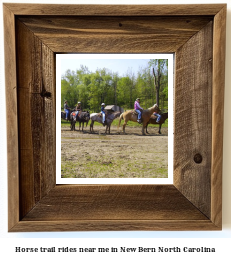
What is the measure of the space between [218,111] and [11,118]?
0.50 meters

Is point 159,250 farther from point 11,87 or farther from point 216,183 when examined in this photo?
point 11,87

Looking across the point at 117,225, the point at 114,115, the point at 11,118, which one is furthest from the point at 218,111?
the point at 11,118

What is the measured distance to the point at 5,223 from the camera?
0.66 meters

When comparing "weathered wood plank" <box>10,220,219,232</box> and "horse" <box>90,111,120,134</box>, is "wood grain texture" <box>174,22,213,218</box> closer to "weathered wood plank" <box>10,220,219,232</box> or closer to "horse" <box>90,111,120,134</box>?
"weathered wood plank" <box>10,220,219,232</box>

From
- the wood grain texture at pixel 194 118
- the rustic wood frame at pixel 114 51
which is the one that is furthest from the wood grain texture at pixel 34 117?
the wood grain texture at pixel 194 118

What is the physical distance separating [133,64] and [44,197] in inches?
15.9

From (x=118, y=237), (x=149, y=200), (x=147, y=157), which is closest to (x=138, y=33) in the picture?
(x=147, y=157)

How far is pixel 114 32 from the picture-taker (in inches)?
23.9

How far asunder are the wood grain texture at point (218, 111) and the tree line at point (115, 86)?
12cm

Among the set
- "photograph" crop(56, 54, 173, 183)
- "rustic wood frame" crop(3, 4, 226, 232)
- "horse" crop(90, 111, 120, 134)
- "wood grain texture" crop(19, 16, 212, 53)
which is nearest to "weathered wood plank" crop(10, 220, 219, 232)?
"rustic wood frame" crop(3, 4, 226, 232)

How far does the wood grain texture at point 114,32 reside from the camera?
23.8 inches

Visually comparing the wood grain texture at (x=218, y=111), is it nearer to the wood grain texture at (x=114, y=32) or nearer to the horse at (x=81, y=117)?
the wood grain texture at (x=114, y=32)

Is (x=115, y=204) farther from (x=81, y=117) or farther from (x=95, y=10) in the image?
(x=95, y=10)

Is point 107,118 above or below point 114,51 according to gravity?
below
